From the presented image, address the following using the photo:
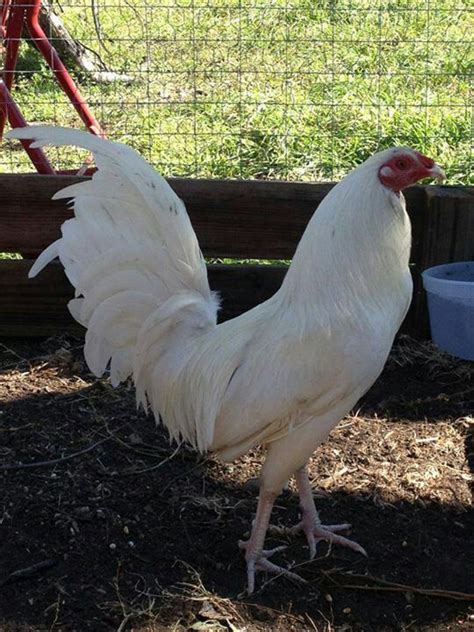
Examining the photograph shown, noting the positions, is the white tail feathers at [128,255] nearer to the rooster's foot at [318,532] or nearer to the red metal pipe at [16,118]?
the rooster's foot at [318,532]

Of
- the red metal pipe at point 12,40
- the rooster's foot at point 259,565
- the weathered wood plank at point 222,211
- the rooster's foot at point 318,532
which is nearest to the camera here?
the rooster's foot at point 259,565

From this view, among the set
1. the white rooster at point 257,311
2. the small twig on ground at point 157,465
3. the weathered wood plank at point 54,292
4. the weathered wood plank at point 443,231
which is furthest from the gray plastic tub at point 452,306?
the small twig on ground at point 157,465

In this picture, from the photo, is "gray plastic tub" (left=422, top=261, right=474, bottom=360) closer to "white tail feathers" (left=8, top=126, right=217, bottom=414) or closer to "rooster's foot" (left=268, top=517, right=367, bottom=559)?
"rooster's foot" (left=268, top=517, right=367, bottom=559)

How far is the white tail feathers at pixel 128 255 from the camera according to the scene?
122 inches

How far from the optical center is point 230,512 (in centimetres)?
368

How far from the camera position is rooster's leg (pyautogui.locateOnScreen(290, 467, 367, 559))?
348 centimetres

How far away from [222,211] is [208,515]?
5.87 feet

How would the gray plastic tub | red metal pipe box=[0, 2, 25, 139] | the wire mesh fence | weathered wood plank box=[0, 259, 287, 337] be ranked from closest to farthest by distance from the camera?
the gray plastic tub, weathered wood plank box=[0, 259, 287, 337], red metal pipe box=[0, 2, 25, 139], the wire mesh fence

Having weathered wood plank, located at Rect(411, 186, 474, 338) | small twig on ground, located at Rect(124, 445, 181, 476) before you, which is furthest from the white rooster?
weathered wood plank, located at Rect(411, 186, 474, 338)

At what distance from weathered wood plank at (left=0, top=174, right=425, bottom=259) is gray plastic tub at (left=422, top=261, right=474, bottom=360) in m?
0.39

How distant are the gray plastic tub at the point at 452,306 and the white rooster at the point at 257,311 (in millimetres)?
1330

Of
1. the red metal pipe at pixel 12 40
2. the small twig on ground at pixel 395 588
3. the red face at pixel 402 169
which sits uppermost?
the red metal pipe at pixel 12 40

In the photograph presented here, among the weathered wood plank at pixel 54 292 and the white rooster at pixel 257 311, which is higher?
the white rooster at pixel 257 311

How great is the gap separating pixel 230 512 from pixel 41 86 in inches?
217
